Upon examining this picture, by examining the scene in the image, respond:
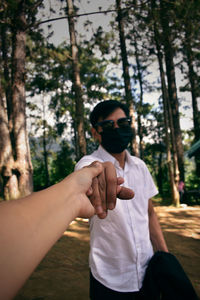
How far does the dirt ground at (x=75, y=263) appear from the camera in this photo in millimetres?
3193

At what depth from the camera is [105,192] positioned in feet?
3.82

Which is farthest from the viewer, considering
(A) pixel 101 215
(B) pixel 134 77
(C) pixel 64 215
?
(B) pixel 134 77

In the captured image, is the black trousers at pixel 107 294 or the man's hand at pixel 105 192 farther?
the black trousers at pixel 107 294

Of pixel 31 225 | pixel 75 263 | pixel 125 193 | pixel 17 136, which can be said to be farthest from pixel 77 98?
pixel 31 225

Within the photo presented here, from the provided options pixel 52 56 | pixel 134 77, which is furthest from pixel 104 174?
pixel 134 77

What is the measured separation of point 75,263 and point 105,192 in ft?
12.8

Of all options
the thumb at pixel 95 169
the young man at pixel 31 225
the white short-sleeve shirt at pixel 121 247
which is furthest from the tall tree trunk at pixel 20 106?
the young man at pixel 31 225

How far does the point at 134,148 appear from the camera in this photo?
1195 centimetres

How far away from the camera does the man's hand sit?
1.14m

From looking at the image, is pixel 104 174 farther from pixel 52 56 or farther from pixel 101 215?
pixel 52 56

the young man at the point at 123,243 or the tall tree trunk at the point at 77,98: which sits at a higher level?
the tall tree trunk at the point at 77,98

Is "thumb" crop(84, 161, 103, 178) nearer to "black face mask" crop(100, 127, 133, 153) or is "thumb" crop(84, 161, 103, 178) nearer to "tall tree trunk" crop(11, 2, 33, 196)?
"black face mask" crop(100, 127, 133, 153)

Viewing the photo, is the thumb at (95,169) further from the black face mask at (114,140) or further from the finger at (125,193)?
the black face mask at (114,140)

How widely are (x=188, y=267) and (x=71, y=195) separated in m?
4.26
